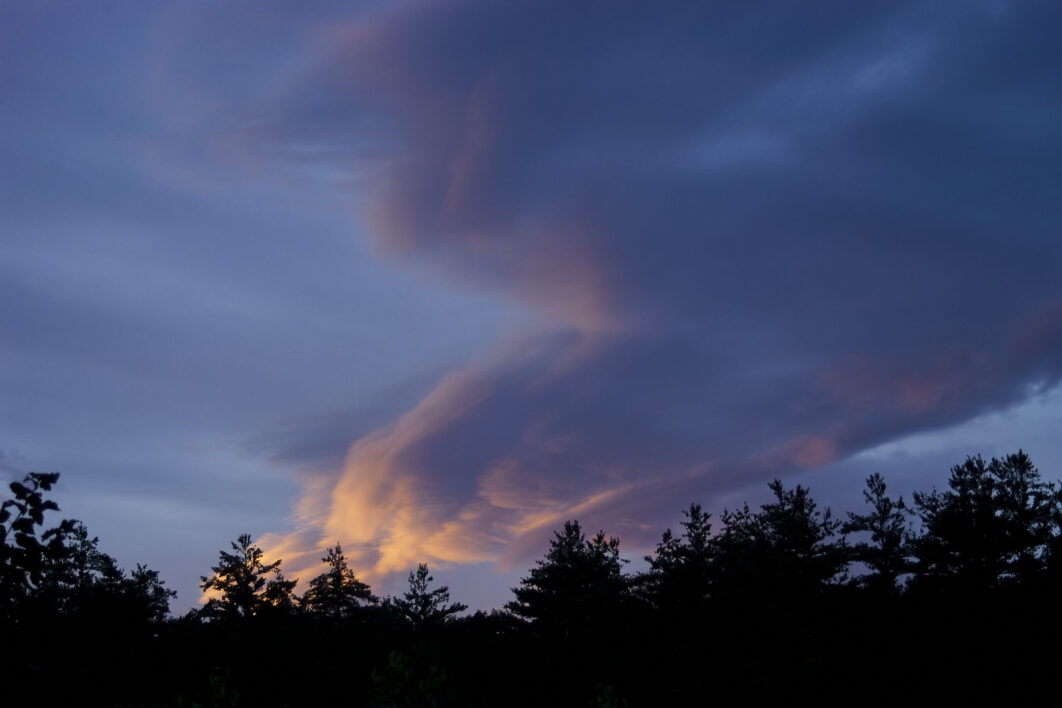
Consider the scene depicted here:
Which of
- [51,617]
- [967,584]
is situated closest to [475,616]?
[967,584]

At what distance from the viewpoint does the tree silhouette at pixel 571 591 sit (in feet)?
200

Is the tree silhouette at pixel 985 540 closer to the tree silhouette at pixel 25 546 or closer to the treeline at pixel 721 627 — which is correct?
the treeline at pixel 721 627

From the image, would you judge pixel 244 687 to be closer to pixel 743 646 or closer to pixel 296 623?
pixel 296 623

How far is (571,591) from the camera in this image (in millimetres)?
63438

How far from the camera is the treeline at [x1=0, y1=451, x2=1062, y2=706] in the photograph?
127ft

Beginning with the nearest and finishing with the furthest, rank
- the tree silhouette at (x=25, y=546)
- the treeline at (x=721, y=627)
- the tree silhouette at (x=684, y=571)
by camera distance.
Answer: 1. the tree silhouette at (x=25, y=546)
2. the treeline at (x=721, y=627)
3. the tree silhouette at (x=684, y=571)

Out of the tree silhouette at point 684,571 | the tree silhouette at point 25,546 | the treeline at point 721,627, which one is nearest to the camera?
the tree silhouette at point 25,546

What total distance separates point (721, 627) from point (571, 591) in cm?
1663

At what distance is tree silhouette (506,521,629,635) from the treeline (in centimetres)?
16

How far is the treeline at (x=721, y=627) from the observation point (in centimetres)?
3862

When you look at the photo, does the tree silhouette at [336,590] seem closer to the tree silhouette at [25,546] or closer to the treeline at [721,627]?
the treeline at [721,627]

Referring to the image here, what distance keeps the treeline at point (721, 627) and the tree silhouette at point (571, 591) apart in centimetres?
16

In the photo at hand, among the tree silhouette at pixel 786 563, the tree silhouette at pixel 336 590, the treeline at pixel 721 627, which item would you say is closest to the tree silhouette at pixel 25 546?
the treeline at pixel 721 627

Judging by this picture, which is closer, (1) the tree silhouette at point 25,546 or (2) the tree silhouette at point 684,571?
(1) the tree silhouette at point 25,546
